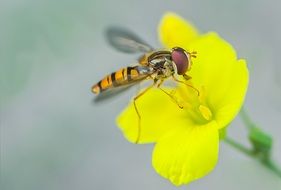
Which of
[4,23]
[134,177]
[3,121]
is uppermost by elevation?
[4,23]

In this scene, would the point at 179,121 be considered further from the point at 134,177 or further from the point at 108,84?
the point at 134,177

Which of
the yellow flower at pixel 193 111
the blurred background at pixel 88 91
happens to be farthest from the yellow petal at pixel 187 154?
the blurred background at pixel 88 91

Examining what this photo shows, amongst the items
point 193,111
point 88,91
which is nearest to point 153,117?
point 193,111

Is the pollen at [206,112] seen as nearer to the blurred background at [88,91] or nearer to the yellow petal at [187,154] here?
the yellow petal at [187,154]

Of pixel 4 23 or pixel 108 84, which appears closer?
pixel 108 84

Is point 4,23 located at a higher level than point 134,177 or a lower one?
higher

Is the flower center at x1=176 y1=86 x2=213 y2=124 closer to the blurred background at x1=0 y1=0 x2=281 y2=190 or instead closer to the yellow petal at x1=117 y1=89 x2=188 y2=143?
the yellow petal at x1=117 y1=89 x2=188 y2=143

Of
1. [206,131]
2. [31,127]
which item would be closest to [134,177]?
[31,127]
